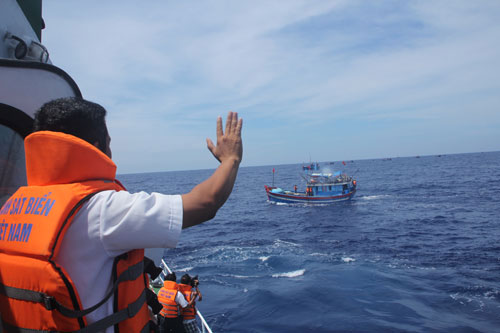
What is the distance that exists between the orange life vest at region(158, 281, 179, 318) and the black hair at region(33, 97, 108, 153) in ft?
21.5

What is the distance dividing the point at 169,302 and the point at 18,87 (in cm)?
613

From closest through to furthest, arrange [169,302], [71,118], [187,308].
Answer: [71,118] → [169,302] → [187,308]

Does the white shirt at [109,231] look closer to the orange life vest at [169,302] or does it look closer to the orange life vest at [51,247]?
the orange life vest at [51,247]

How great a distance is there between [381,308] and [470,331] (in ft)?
10.1

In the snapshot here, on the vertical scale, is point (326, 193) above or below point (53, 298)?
below

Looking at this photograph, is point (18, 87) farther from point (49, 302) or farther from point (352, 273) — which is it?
point (352, 273)

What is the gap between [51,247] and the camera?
131 centimetres

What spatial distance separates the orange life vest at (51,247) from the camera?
133cm

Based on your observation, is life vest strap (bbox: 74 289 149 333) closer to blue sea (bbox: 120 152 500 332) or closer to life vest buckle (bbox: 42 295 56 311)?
life vest buckle (bbox: 42 295 56 311)

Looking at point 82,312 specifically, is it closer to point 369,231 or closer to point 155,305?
point 155,305

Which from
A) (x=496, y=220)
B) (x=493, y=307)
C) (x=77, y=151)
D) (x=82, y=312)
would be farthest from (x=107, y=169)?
(x=496, y=220)

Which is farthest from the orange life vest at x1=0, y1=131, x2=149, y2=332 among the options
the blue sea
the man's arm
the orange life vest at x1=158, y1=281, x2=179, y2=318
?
the blue sea

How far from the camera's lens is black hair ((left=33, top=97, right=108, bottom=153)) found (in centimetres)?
156

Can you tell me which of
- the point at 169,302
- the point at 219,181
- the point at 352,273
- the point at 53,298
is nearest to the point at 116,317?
the point at 53,298
